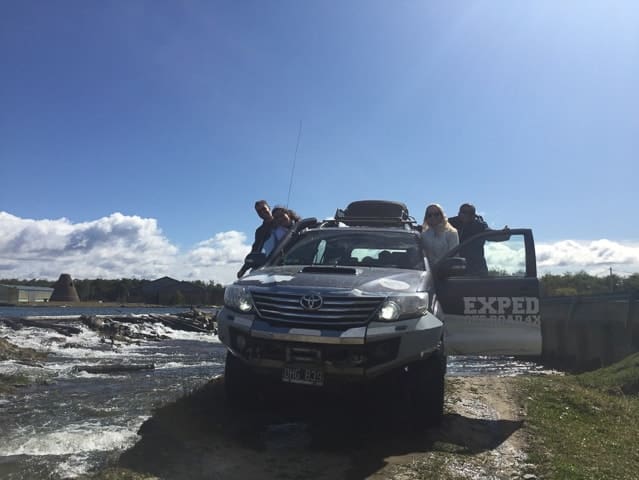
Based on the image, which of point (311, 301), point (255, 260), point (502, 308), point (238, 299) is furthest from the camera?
point (255, 260)

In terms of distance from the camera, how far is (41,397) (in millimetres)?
7914

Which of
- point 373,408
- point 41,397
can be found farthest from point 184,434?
point 41,397

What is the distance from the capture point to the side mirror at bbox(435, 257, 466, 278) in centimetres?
584

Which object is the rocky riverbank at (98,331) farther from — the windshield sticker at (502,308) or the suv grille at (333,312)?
the windshield sticker at (502,308)

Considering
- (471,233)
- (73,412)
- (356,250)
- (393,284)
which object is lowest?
(73,412)

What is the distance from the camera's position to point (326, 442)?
510cm

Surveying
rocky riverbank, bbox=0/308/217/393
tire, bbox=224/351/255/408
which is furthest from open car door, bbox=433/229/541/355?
rocky riverbank, bbox=0/308/217/393

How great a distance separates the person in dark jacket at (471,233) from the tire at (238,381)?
3116 millimetres

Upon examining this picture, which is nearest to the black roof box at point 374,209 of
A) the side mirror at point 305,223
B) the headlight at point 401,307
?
the side mirror at point 305,223

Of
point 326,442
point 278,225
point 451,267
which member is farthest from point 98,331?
point 451,267

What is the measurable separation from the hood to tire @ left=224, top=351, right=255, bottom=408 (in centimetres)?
93

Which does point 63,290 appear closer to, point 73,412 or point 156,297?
point 156,297

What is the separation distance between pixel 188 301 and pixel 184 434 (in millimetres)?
95636

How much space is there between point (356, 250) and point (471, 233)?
7.91ft
